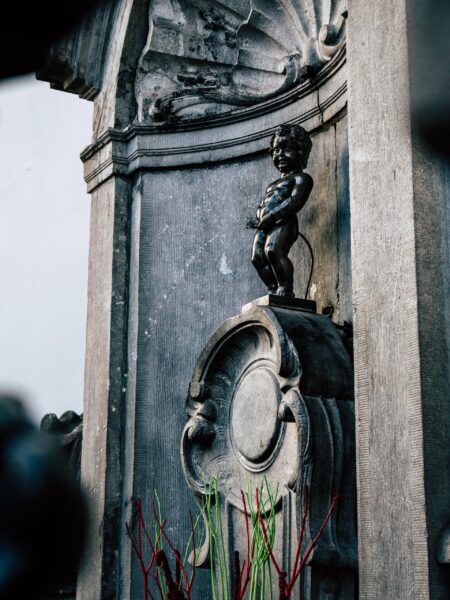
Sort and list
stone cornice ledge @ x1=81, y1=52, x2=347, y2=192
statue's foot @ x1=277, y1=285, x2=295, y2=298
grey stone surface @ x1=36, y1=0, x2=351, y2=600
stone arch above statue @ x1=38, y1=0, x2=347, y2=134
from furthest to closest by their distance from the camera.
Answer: stone arch above statue @ x1=38, y1=0, x2=347, y2=134
stone cornice ledge @ x1=81, y1=52, x2=347, y2=192
grey stone surface @ x1=36, y1=0, x2=351, y2=600
statue's foot @ x1=277, y1=285, x2=295, y2=298

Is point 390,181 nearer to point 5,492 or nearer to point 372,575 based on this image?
point 372,575

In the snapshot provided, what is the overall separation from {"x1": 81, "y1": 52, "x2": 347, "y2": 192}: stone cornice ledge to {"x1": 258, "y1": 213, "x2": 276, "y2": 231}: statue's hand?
83 centimetres

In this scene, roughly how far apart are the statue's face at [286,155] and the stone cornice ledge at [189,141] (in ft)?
1.95

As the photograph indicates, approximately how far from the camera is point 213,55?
15.6 ft

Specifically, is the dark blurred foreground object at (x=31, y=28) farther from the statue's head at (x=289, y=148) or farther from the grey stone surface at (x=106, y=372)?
the grey stone surface at (x=106, y=372)

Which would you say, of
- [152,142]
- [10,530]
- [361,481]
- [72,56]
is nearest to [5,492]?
[10,530]

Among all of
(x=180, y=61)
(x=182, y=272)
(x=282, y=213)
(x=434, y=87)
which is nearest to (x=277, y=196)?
(x=282, y=213)

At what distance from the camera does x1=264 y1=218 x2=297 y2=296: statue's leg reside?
357cm

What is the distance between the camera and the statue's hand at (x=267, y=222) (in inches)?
143

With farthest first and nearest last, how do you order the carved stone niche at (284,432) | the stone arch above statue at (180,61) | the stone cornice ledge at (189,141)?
the stone arch above statue at (180,61), the stone cornice ledge at (189,141), the carved stone niche at (284,432)

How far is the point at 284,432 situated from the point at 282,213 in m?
0.99

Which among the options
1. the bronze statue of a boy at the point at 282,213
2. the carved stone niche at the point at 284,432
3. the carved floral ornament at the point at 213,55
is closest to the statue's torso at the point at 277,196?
the bronze statue of a boy at the point at 282,213

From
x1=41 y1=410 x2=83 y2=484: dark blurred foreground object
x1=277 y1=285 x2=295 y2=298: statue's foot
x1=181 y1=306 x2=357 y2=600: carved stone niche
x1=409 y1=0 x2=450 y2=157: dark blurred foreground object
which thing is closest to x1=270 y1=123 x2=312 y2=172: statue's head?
x1=277 y1=285 x2=295 y2=298: statue's foot

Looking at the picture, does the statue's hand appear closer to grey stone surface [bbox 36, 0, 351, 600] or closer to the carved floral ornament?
grey stone surface [bbox 36, 0, 351, 600]
